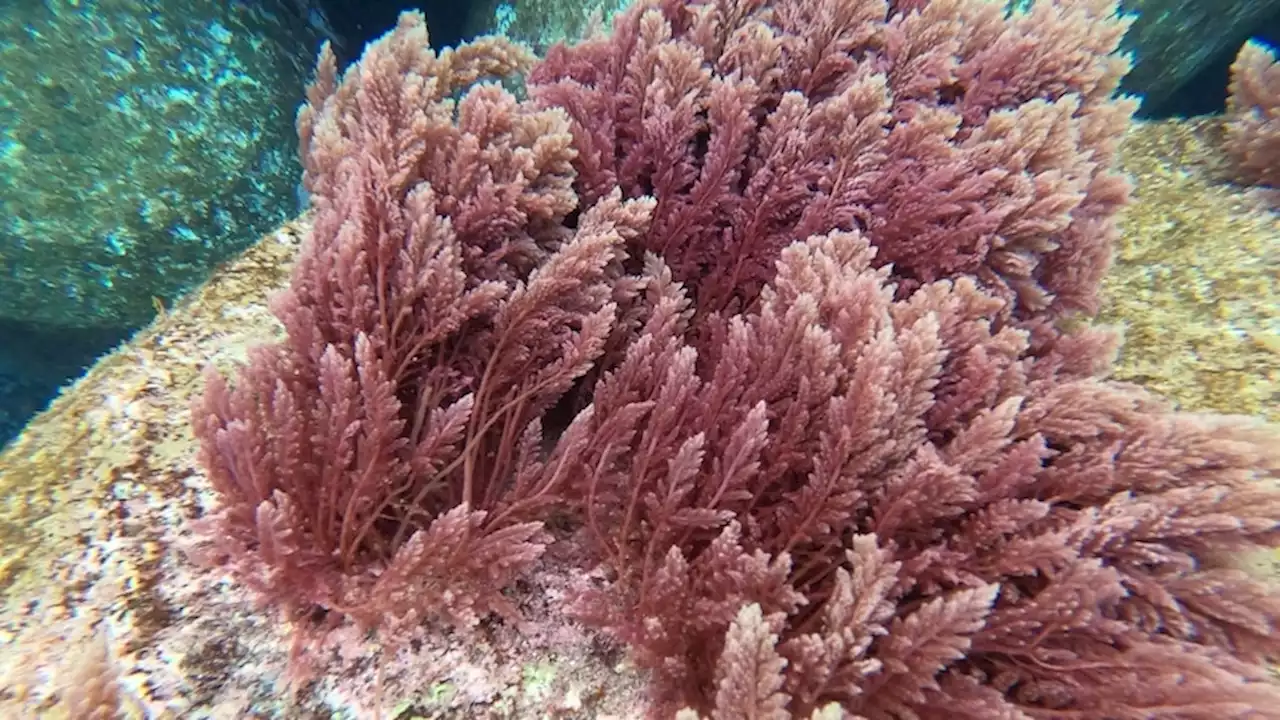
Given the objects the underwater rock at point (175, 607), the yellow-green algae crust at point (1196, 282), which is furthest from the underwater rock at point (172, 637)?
the yellow-green algae crust at point (1196, 282)

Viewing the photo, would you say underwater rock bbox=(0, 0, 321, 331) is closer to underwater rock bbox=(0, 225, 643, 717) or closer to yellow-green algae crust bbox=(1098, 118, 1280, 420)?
A: underwater rock bbox=(0, 225, 643, 717)

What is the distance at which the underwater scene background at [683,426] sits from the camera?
172 cm

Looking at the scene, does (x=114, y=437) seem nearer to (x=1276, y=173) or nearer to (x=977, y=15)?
(x=977, y=15)

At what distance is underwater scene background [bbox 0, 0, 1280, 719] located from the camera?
1.72 metres

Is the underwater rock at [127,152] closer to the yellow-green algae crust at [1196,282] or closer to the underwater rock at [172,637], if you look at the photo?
the underwater rock at [172,637]

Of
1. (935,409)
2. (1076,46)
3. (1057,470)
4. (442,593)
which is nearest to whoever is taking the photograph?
(442,593)

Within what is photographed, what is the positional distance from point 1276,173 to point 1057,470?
3.05 metres

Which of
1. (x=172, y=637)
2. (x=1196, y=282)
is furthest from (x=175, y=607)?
(x=1196, y=282)

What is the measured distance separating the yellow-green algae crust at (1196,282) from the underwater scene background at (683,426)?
42 mm

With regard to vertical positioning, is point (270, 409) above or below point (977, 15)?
below

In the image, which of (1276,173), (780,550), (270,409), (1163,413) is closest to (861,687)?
(780,550)

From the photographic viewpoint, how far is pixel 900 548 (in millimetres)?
1919

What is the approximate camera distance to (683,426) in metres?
2.00

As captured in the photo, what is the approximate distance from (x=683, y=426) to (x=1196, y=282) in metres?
2.84
